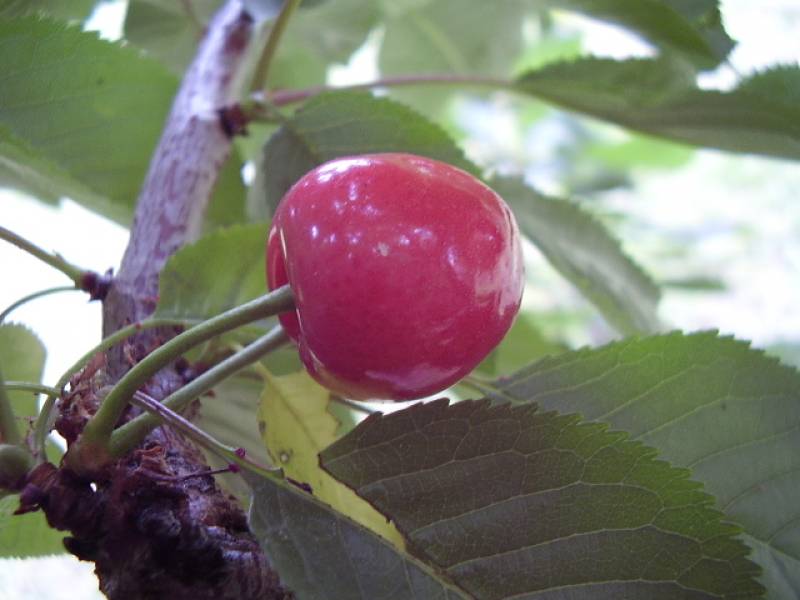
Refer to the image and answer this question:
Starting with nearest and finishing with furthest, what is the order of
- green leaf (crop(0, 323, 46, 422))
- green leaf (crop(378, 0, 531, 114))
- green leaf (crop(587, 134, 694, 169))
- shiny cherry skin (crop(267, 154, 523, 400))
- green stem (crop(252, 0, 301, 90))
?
1. shiny cherry skin (crop(267, 154, 523, 400))
2. green leaf (crop(0, 323, 46, 422))
3. green stem (crop(252, 0, 301, 90))
4. green leaf (crop(378, 0, 531, 114))
5. green leaf (crop(587, 134, 694, 169))

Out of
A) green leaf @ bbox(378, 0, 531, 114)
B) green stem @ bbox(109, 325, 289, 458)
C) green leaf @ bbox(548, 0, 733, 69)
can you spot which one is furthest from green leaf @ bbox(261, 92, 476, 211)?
green leaf @ bbox(378, 0, 531, 114)

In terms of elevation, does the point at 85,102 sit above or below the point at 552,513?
above

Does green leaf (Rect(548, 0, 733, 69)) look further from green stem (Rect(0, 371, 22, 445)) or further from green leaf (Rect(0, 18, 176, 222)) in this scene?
green stem (Rect(0, 371, 22, 445))

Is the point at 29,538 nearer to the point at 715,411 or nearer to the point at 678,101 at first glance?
the point at 715,411

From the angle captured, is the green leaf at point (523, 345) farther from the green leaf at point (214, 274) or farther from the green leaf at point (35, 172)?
the green leaf at point (35, 172)

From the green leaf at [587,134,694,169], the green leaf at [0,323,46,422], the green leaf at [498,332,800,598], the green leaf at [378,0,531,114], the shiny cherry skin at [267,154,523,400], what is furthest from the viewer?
the green leaf at [587,134,694,169]

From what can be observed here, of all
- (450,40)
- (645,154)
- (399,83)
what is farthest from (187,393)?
(645,154)
